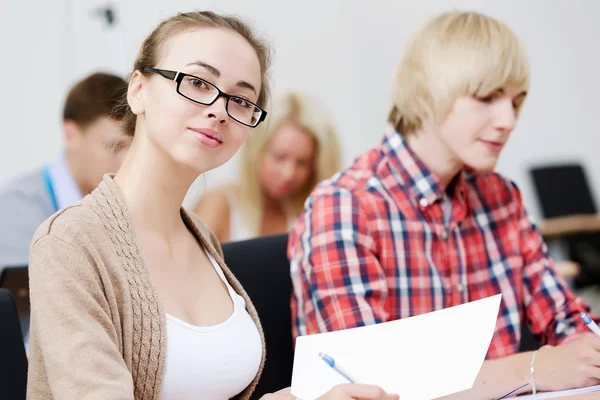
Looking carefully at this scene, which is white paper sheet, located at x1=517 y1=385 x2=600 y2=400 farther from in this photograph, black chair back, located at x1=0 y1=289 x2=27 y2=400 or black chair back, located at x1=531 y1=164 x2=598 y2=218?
black chair back, located at x1=531 y1=164 x2=598 y2=218

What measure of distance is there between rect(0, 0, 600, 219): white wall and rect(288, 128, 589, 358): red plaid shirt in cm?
189

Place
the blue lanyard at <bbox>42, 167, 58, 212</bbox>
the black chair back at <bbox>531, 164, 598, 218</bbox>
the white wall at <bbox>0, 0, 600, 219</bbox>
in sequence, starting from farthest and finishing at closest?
the black chair back at <bbox>531, 164, 598, 218</bbox> → the white wall at <bbox>0, 0, 600, 219</bbox> → the blue lanyard at <bbox>42, 167, 58, 212</bbox>

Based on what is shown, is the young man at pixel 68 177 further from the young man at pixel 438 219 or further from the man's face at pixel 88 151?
the young man at pixel 438 219

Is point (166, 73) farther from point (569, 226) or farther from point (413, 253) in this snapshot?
point (569, 226)

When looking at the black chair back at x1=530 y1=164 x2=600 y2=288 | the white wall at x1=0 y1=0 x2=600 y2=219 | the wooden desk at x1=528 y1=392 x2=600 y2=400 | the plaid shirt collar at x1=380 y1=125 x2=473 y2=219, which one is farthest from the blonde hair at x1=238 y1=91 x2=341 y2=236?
the black chair back at x1=530 y1=164 x2=600 y2=288

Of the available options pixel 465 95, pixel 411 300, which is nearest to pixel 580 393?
pixel 411 300

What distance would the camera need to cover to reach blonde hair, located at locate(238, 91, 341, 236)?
2.97 metres

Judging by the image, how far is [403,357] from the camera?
0.94 meters

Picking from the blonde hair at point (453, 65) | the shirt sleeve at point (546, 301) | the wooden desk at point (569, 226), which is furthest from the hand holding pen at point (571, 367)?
the wooden desk at point (569, 226)

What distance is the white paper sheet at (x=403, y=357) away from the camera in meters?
0.91

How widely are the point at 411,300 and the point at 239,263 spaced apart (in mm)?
347

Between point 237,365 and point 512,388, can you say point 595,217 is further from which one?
point 237,365

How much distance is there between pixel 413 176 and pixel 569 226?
124 inches

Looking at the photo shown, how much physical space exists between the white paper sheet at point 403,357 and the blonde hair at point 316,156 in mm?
1970
